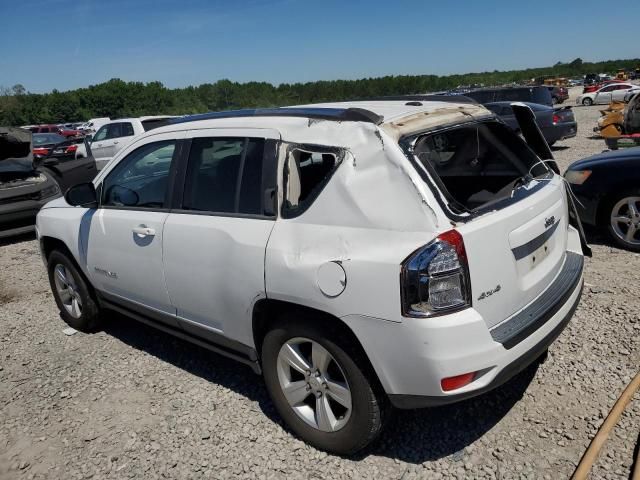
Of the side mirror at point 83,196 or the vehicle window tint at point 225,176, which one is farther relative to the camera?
the side mirror at point 83,196

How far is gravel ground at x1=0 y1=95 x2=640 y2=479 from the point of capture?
264 centimetres

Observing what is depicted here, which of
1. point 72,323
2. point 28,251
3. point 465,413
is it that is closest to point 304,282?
point 465,413

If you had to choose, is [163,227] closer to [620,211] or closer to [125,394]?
[125,394]

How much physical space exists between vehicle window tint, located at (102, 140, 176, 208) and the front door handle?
16 centimetres

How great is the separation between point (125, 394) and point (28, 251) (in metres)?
5.43

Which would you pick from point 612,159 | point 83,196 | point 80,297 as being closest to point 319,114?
point 83,196

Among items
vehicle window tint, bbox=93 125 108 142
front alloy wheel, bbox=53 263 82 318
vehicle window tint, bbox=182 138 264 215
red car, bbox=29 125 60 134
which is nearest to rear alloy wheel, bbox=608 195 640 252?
vehicle window tint, bbox=182 138 264 215

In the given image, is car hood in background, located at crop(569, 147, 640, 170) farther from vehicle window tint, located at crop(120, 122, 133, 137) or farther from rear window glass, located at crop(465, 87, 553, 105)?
vehicle window tint, located at crop(120, 122, 133, 137)

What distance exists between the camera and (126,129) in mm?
14359

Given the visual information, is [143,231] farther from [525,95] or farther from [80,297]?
[525,95]

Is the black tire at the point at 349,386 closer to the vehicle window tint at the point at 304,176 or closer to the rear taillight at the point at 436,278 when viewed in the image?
the rear taillight at the point at 436,278

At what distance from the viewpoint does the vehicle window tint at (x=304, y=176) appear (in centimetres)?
253

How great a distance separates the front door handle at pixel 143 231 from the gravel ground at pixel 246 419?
1.09 metres

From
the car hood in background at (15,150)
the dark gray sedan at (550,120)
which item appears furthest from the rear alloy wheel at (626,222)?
the car hood in background at (15,150)
